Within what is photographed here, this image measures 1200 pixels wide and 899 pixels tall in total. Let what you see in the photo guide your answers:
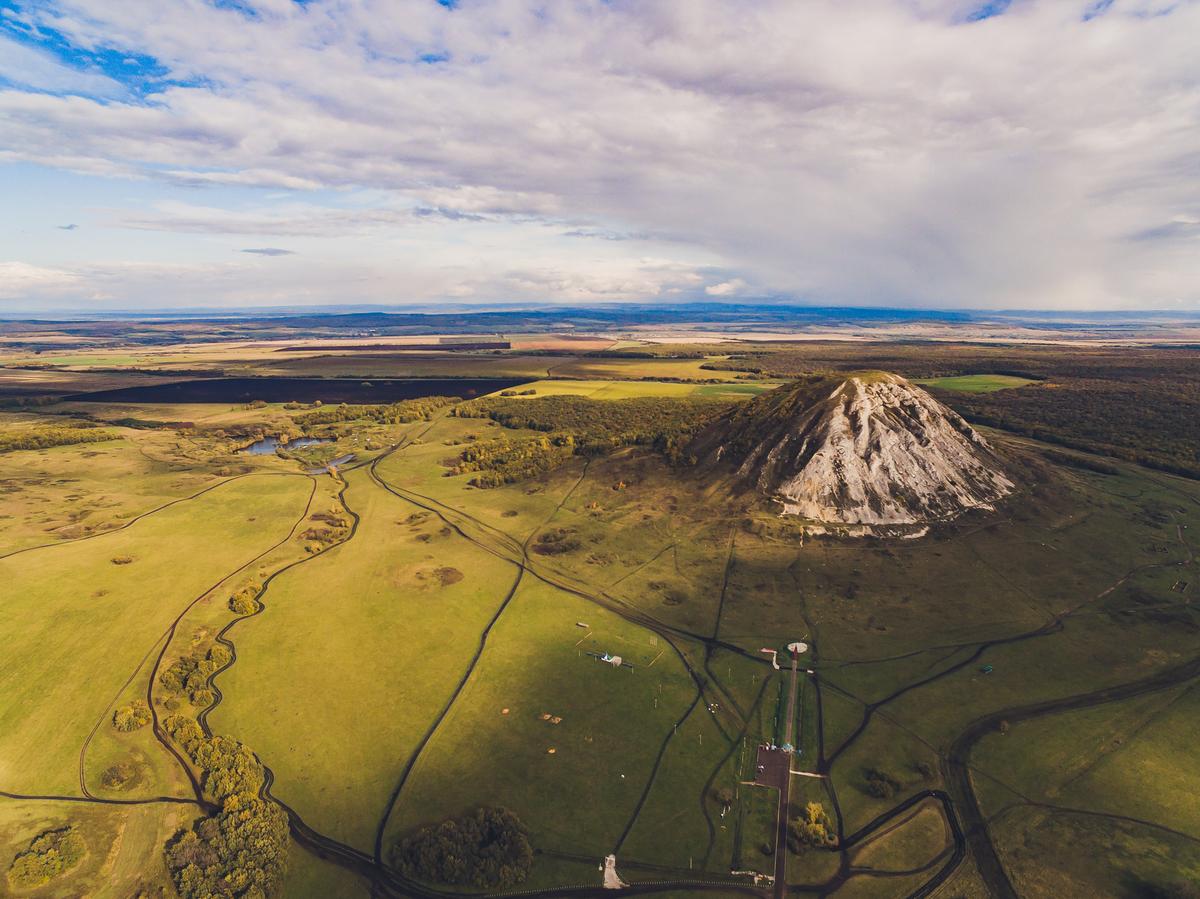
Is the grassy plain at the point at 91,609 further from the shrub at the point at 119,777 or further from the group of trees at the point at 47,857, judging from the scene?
the group of trees at the point at 47,857

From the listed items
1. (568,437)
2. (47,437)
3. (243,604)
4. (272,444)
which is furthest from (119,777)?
(47,437)

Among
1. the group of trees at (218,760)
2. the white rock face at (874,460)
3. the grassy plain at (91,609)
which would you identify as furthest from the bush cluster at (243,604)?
the white rock face at (874,460)

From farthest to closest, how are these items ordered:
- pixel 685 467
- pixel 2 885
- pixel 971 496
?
pixel 685 467 → pixel 971 496 → pixel 2 885

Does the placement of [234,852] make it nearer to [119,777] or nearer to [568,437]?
[119,777]

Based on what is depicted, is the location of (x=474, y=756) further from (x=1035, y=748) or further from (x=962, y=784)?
(x=1035, y=748)

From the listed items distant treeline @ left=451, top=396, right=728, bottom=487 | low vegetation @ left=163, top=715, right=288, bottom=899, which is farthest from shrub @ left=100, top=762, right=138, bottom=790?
distant treeline @ left=451, top=396, right=728, bottom=487

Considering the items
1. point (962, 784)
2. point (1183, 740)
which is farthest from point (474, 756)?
point (1183, 740)

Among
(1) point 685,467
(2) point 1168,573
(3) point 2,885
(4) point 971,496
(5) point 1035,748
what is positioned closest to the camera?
(3) point 2,885
